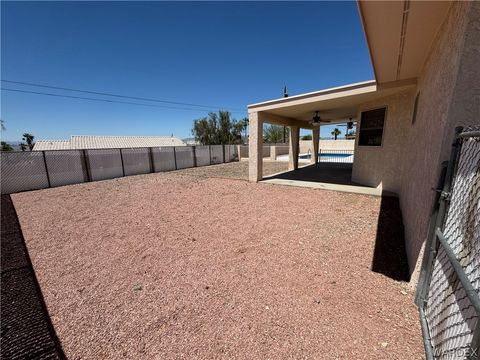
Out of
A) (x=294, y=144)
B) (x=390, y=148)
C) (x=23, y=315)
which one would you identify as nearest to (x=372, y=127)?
(x=390, y=148)

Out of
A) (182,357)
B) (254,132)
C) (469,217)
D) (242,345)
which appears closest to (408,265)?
(469,217)

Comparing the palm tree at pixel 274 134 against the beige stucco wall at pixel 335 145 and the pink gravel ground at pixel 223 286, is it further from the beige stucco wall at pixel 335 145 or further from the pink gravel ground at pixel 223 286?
the pink gravel ground at pixel 223 286

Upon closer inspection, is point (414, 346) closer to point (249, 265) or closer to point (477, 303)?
point (477, 303)

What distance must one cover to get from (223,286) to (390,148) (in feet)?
20.9

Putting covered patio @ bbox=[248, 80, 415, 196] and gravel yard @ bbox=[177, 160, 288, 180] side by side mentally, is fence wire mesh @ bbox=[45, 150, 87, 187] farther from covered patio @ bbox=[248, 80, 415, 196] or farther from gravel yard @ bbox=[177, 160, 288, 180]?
covered patio @ bbox=[248, 80, 415, 196]

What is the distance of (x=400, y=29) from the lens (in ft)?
9.58

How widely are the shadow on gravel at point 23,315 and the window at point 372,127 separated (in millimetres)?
8317

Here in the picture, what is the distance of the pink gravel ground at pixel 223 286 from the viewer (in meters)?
1.80

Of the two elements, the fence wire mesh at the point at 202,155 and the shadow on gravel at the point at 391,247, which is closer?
the shadow on gravel at the point at 391,247

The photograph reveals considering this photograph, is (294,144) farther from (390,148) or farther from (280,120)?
(390,148)

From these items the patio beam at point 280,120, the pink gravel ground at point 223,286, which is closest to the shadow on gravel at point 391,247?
the pink gravel ground at point 223,286

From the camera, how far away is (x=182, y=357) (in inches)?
66.5

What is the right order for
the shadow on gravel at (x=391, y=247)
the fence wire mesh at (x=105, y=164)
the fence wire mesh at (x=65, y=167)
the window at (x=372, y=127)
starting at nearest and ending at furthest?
the shadow on gravel at (x=391, y=247), the window at (x=372, y=127), the fence wire mesh at (x=65, y=167), the fence wire mesh at (x=105, y=164)

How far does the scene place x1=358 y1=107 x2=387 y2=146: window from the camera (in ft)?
21.5
